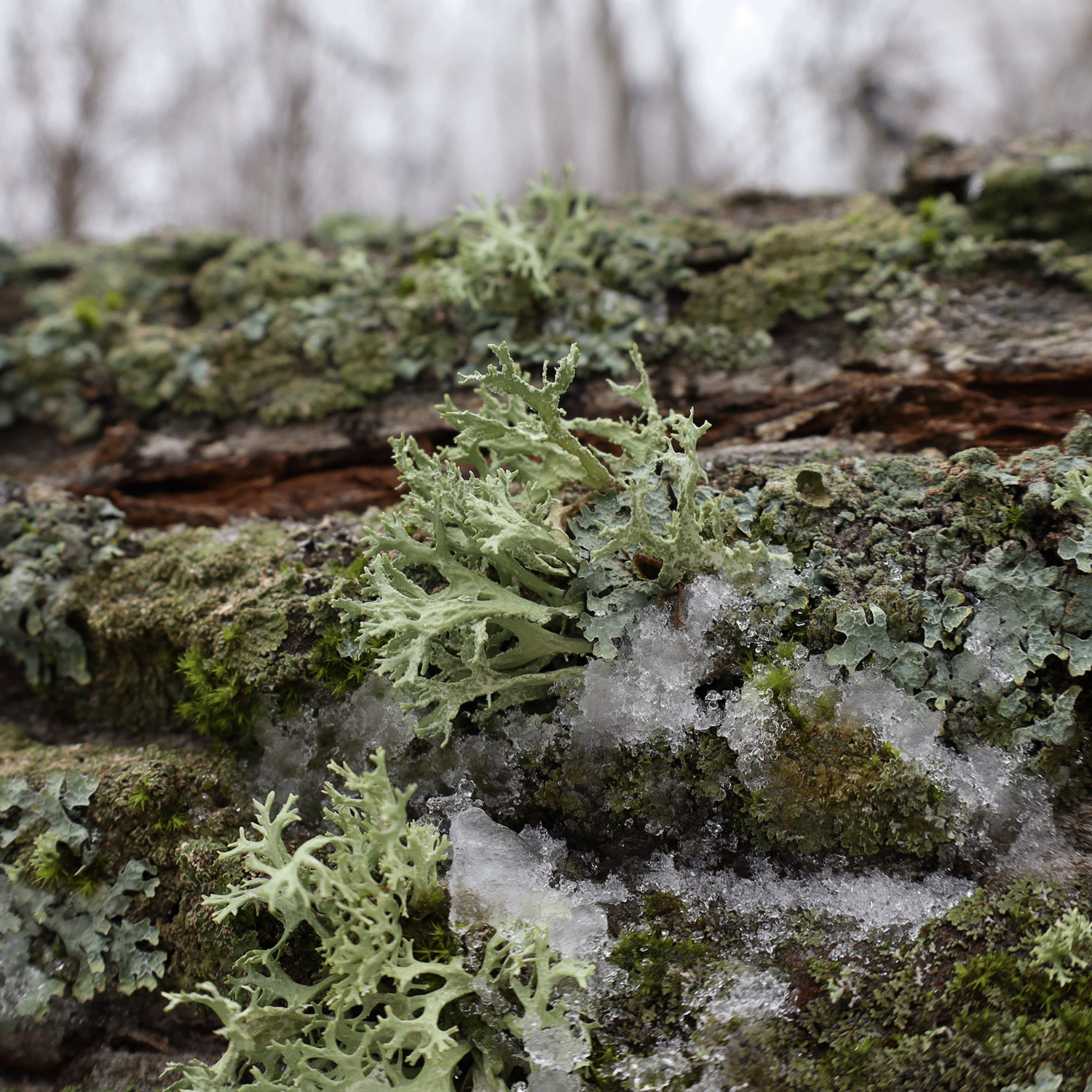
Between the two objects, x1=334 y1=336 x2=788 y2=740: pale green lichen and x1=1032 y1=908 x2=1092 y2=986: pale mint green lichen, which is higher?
x1=334 y1=336 x2=788 y2=740: pale green lichen

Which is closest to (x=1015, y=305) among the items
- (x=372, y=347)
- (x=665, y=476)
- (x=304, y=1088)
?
(x=665, y=476)

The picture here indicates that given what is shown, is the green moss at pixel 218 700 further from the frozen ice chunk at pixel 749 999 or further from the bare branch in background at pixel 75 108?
the bare branch in background at pixel 75 108

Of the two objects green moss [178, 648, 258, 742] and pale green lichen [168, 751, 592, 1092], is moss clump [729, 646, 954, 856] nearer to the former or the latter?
pale green lichen [168, 751, 592, 1092]

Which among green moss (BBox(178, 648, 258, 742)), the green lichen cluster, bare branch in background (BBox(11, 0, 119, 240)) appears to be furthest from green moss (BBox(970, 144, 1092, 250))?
bare branch in background (BBox(11, 0, 119, 240))

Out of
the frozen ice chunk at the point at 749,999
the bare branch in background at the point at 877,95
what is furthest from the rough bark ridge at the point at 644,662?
the bare branch in background at the point at 877,95

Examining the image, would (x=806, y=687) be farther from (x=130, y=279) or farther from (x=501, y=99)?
(x=501, y=99)
